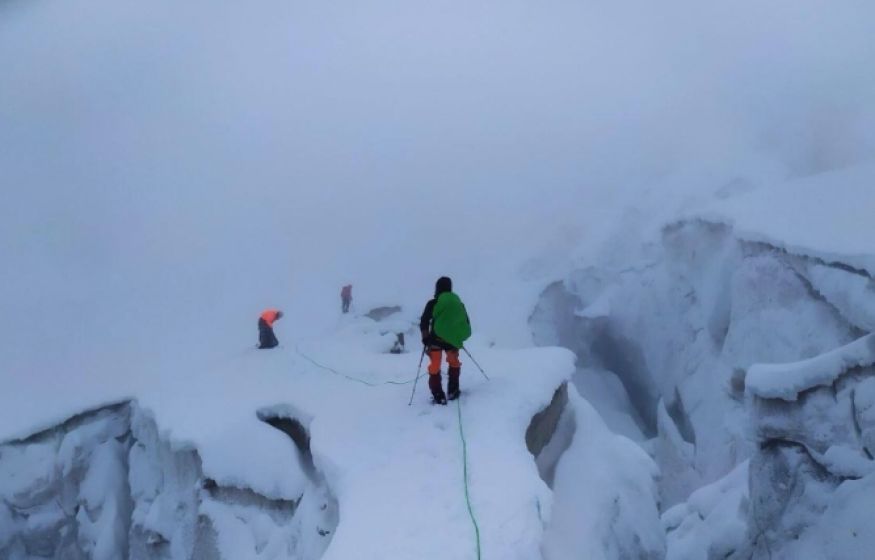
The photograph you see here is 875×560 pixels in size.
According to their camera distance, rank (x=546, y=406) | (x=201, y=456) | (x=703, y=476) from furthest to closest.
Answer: (x=703, y=476) < (x=201, y=456) < (x=546, y=406)

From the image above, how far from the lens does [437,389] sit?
333 inches

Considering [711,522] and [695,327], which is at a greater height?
[695,327]

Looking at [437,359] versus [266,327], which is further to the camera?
[266,327]

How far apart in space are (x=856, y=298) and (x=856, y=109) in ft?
78.5

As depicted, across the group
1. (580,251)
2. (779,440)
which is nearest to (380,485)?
(779,440)

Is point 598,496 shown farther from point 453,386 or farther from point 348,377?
point 348,377

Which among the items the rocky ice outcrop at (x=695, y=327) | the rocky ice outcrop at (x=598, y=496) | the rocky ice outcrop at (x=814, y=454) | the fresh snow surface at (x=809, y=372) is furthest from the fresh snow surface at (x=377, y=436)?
the rocky ice outcrop at (x=695, y=327)

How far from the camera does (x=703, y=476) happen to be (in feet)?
50.8

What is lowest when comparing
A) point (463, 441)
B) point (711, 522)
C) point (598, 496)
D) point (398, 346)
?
point (711, 522)

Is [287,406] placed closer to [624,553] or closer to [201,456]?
[201,456]

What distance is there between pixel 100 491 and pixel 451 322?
8422mm

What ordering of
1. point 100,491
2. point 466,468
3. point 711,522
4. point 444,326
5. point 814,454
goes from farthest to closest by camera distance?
point 100,491 < point 711,522 < point 814,454 < point 444,326 < point 466,468

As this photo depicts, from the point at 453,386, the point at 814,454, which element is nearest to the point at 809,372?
the point at 814,454

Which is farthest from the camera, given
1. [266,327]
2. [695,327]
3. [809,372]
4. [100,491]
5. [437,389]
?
[695,327]
